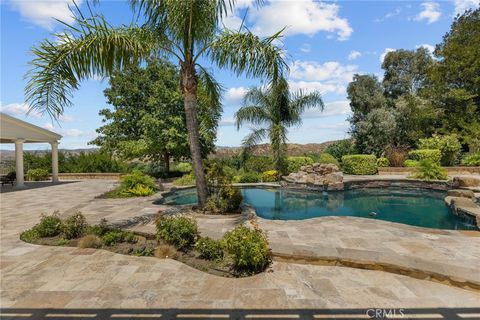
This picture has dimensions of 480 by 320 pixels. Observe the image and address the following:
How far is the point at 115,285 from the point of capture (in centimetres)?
372

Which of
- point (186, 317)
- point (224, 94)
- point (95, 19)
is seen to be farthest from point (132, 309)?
point (224, 94)

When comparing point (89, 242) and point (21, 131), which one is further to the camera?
point (21, 131)

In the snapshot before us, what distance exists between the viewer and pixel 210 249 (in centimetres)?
466

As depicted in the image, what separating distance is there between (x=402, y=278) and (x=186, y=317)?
9.33 ft

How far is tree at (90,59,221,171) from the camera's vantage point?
53.7 ft

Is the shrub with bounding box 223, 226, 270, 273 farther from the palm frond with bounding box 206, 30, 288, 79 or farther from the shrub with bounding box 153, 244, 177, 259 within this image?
the palm frond with bounding box 206, 30, 288, 79

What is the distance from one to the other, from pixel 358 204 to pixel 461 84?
1708 centimetres

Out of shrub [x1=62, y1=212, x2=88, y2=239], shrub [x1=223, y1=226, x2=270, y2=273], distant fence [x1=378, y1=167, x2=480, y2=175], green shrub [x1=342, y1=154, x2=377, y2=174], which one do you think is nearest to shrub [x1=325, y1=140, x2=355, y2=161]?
distant fence [x1=378, y1=167, x2=480, y2=175]

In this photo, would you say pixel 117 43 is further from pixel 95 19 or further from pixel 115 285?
pixel 115 285

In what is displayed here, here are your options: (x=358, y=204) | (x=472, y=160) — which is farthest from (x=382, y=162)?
(x=358, y=204)

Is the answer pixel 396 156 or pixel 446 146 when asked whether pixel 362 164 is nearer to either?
pixel 396 156

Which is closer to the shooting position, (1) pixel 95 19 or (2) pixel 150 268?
(2) pixel 150 268

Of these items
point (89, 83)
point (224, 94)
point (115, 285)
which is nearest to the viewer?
point (115, 285)

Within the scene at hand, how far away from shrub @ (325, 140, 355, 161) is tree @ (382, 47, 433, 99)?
9.63 meters
